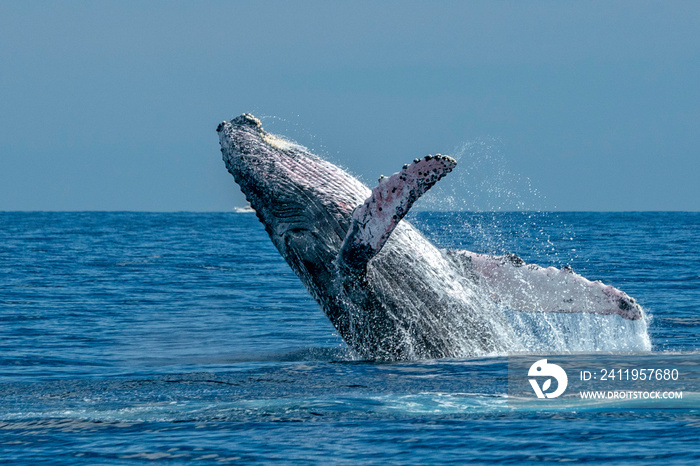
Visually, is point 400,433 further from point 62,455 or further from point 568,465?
point 62,455

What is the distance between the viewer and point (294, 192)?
37.4 ft

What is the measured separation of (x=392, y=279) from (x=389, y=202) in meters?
2.08

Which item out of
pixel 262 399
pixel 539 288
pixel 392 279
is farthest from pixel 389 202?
pixel 539 288

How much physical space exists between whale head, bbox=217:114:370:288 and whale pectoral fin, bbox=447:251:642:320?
1.80m

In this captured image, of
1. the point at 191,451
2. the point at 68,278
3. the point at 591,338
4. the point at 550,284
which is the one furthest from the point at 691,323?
the point at 68,278

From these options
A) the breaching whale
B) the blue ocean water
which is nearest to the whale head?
the breaching whale

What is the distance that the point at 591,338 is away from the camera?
1253 cm

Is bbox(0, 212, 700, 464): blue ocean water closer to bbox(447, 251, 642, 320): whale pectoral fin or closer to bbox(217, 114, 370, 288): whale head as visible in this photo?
bbox(447, 251, 642, 320): whale pectoral fin

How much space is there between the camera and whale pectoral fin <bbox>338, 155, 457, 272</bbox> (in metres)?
8.93

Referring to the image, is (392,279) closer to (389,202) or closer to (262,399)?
(389,202)

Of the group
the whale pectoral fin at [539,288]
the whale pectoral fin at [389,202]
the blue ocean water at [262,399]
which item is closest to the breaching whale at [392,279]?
the whale pectoral fin at [539,288]

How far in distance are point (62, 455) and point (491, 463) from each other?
136 inches

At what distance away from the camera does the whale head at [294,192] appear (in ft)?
36.2

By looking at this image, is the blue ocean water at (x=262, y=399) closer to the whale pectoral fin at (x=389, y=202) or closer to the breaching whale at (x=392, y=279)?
the breaching whale at (x=392, y=279)
